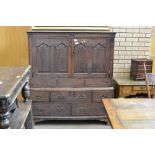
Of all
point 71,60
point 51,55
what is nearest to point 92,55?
point 71,60

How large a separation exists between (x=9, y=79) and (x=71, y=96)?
146 centimetres

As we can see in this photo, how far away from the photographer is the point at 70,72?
3.16m

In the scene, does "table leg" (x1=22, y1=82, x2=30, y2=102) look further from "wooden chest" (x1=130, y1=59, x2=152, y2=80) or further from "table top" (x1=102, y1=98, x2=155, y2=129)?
"wooden chest" (x1=130, y1=59, x2=152, y2=80)

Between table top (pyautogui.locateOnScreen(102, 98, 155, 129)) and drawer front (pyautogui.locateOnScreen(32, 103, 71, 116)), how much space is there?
128cm

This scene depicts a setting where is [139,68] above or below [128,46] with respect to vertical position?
below

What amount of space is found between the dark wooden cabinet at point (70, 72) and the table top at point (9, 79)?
0.93 m

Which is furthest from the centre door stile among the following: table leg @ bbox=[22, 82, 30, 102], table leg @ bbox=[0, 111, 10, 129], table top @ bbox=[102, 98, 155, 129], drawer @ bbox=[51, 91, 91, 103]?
table leg @ bbox=[0, 111, 10, 129]

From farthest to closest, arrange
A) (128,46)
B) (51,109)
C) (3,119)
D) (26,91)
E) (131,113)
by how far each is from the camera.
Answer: (128,46) < (51,109) < (26,91) < (131,113) < (3,119)

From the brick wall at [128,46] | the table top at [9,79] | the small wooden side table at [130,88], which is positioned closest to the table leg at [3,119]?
the table top at [9,79]

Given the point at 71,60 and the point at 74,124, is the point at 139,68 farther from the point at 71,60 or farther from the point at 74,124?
the point at 74,124

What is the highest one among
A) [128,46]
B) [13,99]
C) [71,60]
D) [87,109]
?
[128,46]

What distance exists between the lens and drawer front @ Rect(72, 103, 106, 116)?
323 centimetres
